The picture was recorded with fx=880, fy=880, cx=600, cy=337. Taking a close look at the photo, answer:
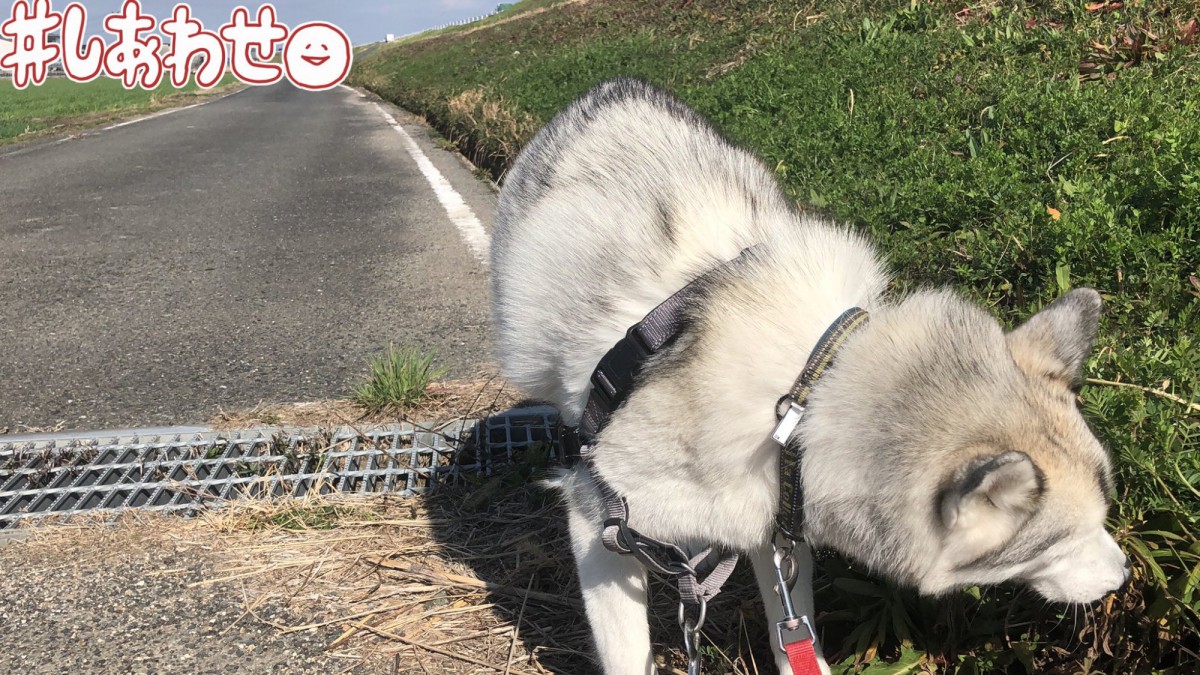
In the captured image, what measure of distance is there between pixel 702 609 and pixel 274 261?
5.65 metres

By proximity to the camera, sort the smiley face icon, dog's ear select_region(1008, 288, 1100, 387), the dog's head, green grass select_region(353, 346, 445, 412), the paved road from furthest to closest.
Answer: the smiley face icon → the paved road → green grass select_region(353, 346, 445, 412) → dog's ear select_region(1008, 288, 1100, 387) → the dog's head

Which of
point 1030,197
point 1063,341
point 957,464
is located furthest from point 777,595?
point 1030,197

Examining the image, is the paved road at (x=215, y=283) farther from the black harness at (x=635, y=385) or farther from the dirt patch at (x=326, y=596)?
the black harness at (x=635, y=385)

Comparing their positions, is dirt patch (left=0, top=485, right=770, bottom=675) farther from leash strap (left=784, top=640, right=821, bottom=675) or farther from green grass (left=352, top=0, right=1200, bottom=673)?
green grass (left=352, top=0, right=1200, bottom=673)

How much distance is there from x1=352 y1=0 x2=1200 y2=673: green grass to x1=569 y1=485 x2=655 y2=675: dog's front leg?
549 millimetres

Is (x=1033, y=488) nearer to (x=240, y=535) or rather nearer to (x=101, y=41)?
(x=240, y=535)

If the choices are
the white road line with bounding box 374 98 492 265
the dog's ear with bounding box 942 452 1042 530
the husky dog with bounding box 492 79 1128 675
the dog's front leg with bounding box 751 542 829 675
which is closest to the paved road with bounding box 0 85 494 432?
the white road line with bounding box 374 98 492 265

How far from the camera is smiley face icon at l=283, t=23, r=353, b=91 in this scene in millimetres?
20844

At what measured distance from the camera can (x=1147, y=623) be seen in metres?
1.90

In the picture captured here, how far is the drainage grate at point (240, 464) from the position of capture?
3299 mm

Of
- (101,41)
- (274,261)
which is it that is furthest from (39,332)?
(101,41)

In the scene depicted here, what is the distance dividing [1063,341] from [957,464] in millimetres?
474

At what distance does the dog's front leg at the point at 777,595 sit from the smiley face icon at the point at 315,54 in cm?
2055

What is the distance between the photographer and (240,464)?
138 inches
